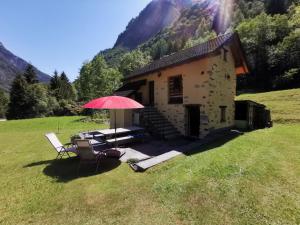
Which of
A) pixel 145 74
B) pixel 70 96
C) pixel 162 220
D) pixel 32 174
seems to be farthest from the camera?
pixel 70 96

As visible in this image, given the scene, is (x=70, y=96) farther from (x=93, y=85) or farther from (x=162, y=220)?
(x=162, y=220)

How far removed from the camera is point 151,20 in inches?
6939

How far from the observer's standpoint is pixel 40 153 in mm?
9406

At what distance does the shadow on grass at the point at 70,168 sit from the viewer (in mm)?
6355

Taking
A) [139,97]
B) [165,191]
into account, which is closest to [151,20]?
[139,97]

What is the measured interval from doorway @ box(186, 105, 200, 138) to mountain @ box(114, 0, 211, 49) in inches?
6431

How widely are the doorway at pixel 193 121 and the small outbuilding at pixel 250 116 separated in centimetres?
410

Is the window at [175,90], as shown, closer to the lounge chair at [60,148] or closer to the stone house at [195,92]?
the stone house at [195,92]

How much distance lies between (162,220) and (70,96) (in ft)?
216

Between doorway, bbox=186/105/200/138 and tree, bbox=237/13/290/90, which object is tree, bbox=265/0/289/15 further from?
doorway, bbox=186/105/200/138

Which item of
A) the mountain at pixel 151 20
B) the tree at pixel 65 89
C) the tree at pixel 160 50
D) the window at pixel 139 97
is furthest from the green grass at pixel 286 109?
the mountain at pixel 151 20

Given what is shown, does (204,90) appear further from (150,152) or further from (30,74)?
(30,74)

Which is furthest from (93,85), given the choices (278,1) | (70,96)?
(278,1)

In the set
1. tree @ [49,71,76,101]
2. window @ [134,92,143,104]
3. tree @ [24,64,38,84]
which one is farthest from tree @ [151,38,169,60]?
window @ [134,92,143,104]
